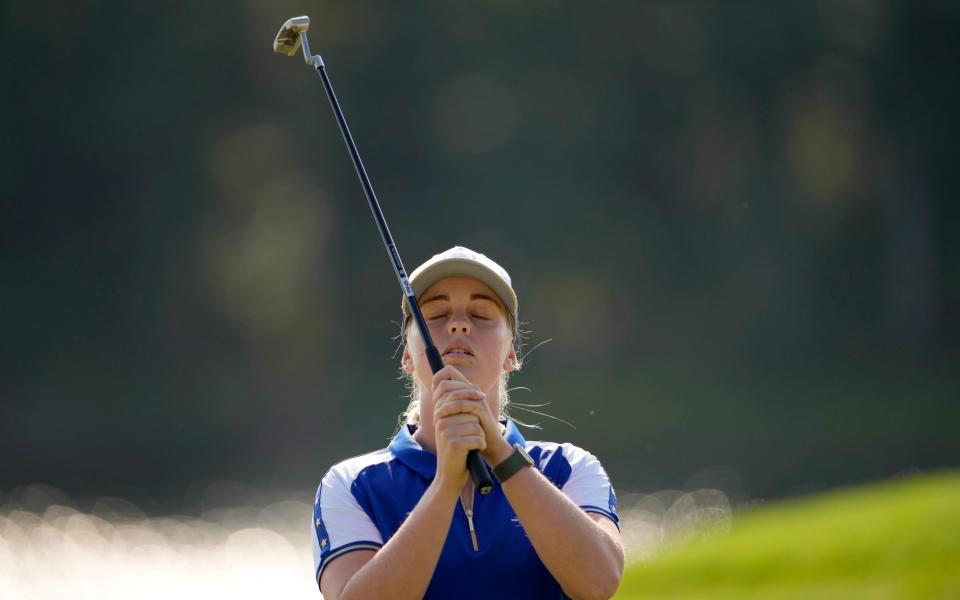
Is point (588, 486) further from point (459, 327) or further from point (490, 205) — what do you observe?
point (490, 205)

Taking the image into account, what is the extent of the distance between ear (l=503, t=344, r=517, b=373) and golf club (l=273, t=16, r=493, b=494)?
256mm

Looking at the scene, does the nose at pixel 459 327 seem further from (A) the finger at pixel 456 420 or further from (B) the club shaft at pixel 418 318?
(A) the finger at pixel 456 420

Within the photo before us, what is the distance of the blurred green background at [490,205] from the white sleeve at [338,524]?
19.3 meters

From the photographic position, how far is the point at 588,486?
2695mm

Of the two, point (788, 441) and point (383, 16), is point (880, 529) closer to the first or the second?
point (788, 441)

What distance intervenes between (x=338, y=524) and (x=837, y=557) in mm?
4224

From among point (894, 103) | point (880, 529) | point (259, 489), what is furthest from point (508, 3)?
point (880, 529)

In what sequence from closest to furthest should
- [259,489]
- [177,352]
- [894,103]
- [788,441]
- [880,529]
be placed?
[880,529] → [259,489] → [788,441] → [894,103] → [177,352]

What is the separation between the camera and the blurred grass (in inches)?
229

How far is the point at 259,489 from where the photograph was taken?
1731cm

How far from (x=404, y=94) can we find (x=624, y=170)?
172 inches

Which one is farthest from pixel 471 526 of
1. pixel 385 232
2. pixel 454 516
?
pixel 385 232

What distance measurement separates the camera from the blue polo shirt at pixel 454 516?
255 cm

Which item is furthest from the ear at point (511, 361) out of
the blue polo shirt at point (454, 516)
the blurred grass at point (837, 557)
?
the blurred grass at point (837, 557)
